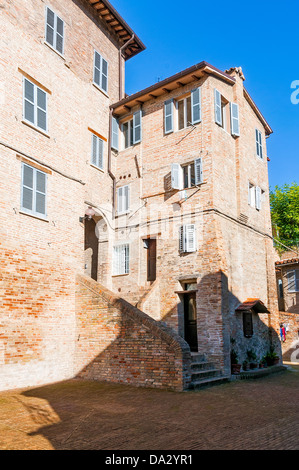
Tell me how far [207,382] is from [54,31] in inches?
506

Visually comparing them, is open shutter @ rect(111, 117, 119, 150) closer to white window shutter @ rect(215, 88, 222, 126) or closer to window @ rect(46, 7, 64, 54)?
window @ rect(46, 7, 64, 54)

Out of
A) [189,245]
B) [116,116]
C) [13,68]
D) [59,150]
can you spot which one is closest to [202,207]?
[189,245]

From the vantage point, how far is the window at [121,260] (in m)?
16.2

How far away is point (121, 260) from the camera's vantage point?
16.4 metres

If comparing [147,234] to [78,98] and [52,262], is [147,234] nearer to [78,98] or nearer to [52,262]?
[52,262]

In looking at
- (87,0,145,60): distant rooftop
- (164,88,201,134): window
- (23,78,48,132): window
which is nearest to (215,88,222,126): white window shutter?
(164,88,201,134): window

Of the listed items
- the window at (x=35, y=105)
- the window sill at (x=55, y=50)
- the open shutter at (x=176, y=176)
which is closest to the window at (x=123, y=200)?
the open shutter at (x=176, y=176)

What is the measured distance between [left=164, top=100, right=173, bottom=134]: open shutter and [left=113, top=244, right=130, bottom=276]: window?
499 cm

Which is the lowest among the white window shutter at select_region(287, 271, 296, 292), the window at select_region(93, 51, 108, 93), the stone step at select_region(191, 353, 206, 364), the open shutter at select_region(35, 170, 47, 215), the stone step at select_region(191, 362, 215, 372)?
the stone step at select_region(191, 362, 215, 372)

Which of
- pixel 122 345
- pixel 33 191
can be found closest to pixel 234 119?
pixel 33 191

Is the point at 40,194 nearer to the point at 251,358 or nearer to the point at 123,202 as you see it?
the point at 123,202

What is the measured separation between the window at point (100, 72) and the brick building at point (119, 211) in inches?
3.4

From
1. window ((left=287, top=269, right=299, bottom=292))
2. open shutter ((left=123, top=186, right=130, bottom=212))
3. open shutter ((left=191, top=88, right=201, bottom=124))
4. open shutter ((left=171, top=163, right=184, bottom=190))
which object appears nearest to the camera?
open shutter ((left=171, top=163, right=184, bottom=190))

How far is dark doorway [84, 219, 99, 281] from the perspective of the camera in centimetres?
1738
